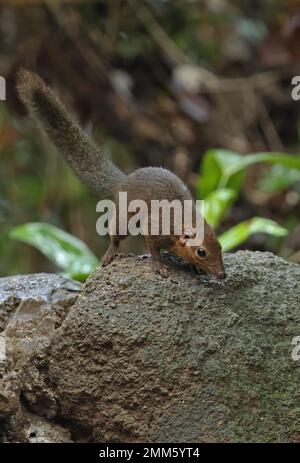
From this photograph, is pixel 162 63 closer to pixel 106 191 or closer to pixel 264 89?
pixel 264 89

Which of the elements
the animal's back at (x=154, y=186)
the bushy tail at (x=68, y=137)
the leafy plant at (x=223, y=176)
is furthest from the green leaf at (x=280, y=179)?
the animal's back at (x=154, y=186)

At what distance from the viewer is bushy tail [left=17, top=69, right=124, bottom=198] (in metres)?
3.97

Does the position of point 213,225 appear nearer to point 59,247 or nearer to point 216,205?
point 216,205

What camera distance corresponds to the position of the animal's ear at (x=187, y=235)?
11.4ft

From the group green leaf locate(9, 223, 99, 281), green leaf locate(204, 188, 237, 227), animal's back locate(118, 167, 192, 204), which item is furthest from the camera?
green leaf locate(204, 188, 237, 227)

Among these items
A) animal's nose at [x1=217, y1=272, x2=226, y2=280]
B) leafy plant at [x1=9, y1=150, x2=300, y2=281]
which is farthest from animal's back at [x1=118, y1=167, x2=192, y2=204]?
leafy plant at [x1=9, y1=150, x2=300, y2=281]

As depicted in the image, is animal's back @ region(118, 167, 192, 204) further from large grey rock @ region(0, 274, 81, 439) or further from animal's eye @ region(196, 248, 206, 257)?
large grey rock @ region(0, 274, 81, 439)

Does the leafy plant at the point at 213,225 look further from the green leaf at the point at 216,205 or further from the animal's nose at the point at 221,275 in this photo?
the animal's nose at the point at 221,275

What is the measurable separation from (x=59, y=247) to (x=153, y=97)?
3.54 meters

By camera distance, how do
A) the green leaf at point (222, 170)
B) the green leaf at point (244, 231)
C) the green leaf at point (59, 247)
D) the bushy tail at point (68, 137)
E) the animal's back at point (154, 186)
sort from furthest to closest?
the green leaf at point (222, 170)
the green leaf at point (59, 247)
the green leaf at point (244, 231)
the bushy tail at point (68, 137)
the animal's back at point (154, 186)

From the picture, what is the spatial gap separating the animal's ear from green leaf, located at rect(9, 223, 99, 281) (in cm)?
157

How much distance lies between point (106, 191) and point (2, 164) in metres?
4.72

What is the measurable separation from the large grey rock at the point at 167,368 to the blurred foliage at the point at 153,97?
3.75m
